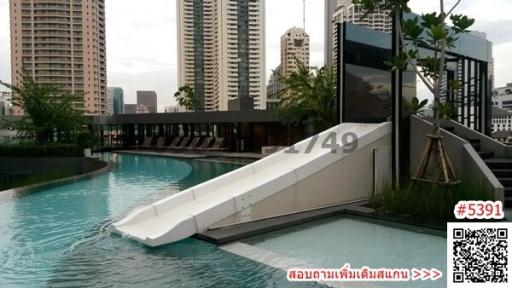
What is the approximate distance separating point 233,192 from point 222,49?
5337cm

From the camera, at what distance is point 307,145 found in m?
7.54

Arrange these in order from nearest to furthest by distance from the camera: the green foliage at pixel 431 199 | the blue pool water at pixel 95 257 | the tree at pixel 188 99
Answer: the blue pool water at pixel 95 257 → the green foliage at pixel 431 199 → the tree at pixel 188 99

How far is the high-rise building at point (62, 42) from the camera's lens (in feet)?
165

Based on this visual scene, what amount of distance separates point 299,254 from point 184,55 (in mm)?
59807

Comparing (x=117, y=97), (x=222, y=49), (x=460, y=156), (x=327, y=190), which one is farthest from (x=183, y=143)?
(x=117, y=97)

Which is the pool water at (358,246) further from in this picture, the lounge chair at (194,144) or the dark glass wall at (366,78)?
the lounge chair at (194,144)

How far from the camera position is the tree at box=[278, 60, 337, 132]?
45.3 feet

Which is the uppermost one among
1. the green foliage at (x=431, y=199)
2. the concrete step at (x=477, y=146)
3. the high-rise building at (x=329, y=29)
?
the high-rise building at (x=329, y=29)

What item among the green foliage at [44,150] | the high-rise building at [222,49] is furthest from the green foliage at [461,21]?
the high-rise building at [222,49]

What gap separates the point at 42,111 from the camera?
1741cm

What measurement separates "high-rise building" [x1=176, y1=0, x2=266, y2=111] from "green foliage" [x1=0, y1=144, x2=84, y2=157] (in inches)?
1477

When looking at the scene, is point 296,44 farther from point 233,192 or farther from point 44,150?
point 233,192

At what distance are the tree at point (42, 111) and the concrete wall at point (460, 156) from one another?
50.2 feet

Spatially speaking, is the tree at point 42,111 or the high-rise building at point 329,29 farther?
the high-rise building at point 329,29
